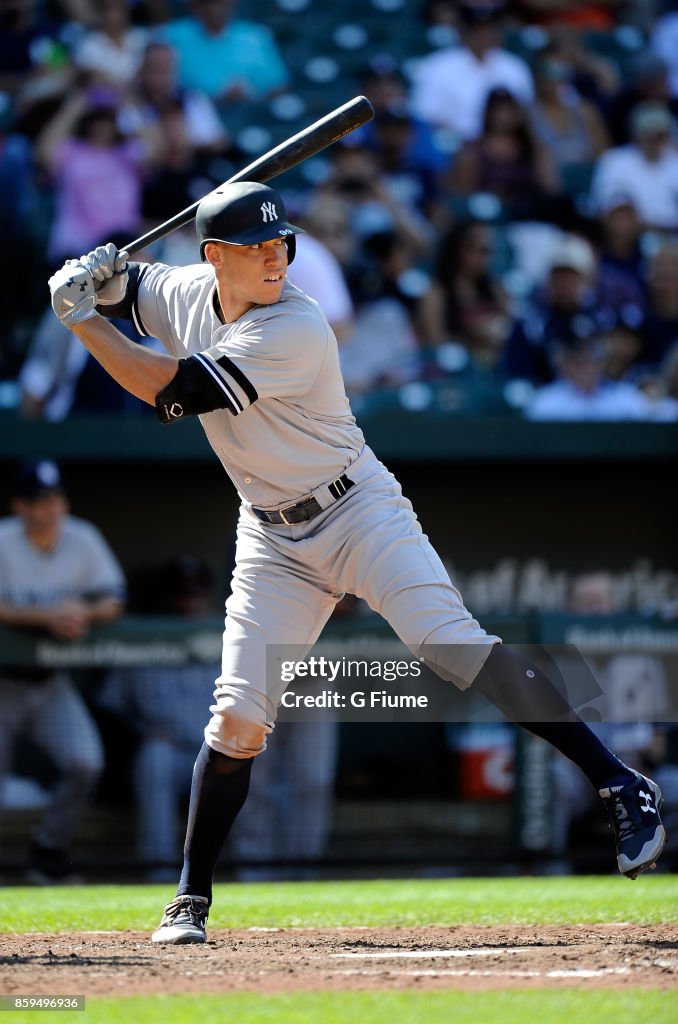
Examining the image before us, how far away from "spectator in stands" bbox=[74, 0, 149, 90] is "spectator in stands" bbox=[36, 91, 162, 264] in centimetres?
48

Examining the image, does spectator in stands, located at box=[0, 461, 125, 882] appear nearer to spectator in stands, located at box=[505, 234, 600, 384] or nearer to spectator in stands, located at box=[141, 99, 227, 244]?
→ spectator in stands, located at box=[141, 99, 227, 244]

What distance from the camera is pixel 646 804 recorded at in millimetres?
3252

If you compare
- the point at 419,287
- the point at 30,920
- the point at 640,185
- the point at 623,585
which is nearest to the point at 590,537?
the point at 623,585

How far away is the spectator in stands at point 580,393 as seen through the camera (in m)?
7.35

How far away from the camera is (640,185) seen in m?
8.66

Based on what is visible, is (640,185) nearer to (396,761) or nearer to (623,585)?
(623,585)

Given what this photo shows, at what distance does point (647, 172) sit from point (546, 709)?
6.15m

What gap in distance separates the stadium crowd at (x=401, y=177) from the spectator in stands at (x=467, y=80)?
1 cm

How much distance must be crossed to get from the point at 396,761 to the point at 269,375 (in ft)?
10.7

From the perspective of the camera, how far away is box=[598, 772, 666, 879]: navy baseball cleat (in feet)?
10.4

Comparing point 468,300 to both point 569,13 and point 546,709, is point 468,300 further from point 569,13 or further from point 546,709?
point 546,709

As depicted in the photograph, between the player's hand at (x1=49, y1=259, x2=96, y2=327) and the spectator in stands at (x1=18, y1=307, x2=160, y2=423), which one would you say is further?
the spectator in stands at (x1=18, y1=307, x2=160, y2=423)

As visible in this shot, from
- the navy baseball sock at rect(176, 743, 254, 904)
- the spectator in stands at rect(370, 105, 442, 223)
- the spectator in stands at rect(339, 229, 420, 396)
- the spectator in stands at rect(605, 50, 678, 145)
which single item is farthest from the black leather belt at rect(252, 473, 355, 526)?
the spectator in stands at rect(605, 50, 678, 145)

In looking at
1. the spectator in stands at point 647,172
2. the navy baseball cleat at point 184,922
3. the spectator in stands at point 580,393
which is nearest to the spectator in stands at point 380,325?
the spectator in stands at point 580,393
